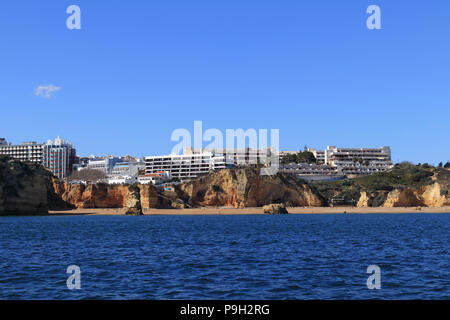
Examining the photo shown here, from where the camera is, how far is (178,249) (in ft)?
128

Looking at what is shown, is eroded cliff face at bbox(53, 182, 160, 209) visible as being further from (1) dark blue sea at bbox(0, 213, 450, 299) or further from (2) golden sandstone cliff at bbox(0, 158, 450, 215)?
(1) dark blue sea at bbox(0, 213, 450, 299)

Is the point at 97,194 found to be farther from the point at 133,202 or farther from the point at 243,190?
the point at 243,190

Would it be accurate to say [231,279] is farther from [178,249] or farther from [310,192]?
[310,192]

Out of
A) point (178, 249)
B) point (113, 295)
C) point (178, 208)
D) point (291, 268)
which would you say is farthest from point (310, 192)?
point (113, 295)

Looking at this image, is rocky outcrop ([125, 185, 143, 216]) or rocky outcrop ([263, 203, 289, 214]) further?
rocky outcrop ([263, 203, 289, 214])

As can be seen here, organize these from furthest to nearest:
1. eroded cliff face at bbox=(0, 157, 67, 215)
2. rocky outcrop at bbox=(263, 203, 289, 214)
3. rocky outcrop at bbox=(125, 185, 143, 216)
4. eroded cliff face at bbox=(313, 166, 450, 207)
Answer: eroded cliff face at bbox=(313, 166, 450, 207), rocky outcrop at bbox=(263, 203, 289, 214), rocky outcrop at bbox=(125, 185, 143, 216), eroded cliff face at bbox=(0, 157, 67, 215)

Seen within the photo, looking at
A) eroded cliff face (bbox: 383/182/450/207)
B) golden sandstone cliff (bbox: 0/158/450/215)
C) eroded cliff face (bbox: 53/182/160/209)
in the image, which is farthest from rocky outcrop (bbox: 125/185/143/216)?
eroded cliff face (bbox: 383/182/450/207)

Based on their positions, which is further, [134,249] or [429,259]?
[134,249]

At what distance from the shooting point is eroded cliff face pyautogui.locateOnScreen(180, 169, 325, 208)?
14075 centimetres

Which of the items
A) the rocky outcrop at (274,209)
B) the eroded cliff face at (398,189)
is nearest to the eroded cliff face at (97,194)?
the rocky outcrop at (274,209)

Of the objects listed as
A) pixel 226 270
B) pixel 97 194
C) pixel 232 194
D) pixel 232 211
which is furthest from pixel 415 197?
pixel 226 270
